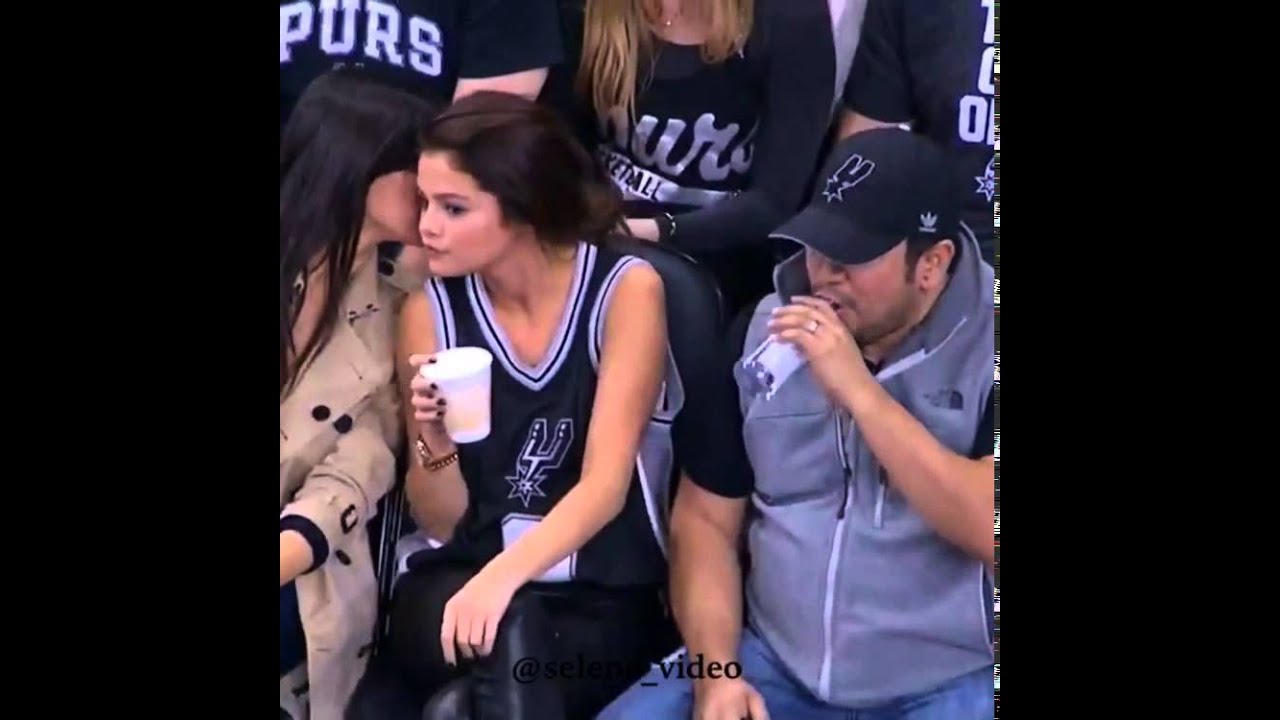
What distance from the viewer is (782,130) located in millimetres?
1539

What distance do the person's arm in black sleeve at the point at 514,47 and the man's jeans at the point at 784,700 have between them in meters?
0.61

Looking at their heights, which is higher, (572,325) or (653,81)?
(653,81)

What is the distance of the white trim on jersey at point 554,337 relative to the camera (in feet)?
5.09

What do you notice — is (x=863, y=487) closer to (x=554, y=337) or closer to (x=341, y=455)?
(x=554, y=337)

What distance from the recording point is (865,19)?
153 cm

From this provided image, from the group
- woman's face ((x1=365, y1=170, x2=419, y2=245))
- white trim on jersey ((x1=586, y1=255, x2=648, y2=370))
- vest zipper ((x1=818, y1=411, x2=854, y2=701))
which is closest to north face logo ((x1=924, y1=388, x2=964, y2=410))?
vest zipper ((x1=818, y1=411, x2=854, y2=701))

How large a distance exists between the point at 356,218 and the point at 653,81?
33 cm

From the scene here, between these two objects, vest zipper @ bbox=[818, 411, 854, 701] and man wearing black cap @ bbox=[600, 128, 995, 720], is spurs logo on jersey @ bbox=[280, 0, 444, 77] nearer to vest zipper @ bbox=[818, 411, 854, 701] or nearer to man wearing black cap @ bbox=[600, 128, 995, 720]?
man wearing black cap @ bbox=[600, 128, 995, 720]

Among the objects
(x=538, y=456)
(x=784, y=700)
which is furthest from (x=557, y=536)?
Result: (x=784, y=700)

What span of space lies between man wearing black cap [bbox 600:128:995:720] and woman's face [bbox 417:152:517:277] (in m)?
0.28

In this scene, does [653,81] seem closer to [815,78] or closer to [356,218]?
[815,78]

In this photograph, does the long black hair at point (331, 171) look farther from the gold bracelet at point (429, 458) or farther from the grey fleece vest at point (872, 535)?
the grey fleece vest at point (872, 535)

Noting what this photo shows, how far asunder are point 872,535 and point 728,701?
0.23 m

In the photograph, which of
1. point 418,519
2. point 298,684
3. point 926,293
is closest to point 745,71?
point 926,293
